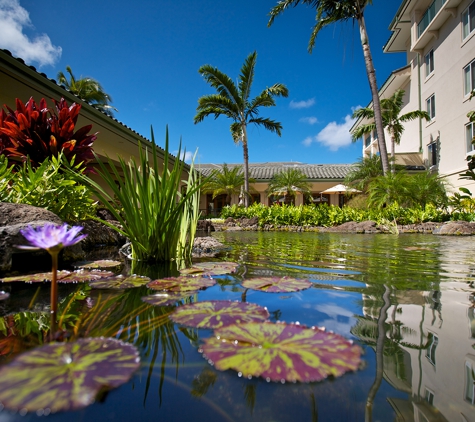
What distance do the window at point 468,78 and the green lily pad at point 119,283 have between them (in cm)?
1473

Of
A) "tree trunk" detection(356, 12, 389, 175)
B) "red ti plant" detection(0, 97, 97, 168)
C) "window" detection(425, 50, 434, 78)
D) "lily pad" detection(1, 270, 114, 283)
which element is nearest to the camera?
"lily pad" detection(1, 270, 114, 283)

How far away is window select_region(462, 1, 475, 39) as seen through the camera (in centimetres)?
1125

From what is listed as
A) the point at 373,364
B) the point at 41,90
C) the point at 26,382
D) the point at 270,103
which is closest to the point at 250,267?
the point at 373,364

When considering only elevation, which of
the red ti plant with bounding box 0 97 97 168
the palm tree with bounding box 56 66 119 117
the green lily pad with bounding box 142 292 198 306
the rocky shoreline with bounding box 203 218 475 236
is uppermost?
the palm tree with bounding box 56 66 119 117

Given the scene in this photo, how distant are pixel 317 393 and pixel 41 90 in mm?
5363

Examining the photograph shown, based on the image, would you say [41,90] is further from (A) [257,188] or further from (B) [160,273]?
(A) [257,188]

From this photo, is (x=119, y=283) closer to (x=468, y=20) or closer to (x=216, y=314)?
(x=216, y=314)

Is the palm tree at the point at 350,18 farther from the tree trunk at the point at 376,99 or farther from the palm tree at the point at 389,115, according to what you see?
the palm tree at the point at 389,115

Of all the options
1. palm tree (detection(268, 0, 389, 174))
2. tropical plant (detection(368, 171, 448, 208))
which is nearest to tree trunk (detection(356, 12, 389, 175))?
palm tree (detection(268, 0, 389, 174))

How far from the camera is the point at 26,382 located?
49cm

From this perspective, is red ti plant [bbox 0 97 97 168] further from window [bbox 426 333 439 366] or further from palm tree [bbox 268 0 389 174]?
palm tree [bbox 268 0 389 174]

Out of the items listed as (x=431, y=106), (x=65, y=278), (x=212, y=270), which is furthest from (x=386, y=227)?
(x=431, y=106)

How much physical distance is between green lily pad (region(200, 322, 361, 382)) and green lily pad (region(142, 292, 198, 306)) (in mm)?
380

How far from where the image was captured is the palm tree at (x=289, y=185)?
20172 mm
